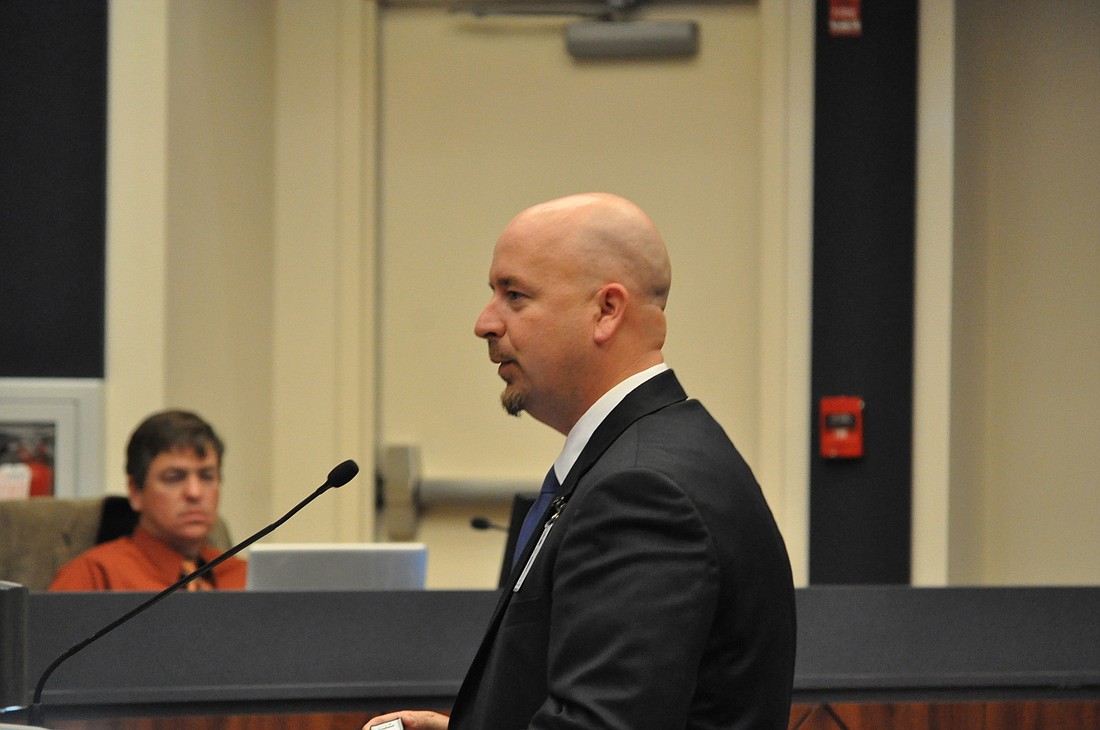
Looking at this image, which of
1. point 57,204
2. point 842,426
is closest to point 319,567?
point 57,204

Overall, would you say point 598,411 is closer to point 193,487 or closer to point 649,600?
point 649,600

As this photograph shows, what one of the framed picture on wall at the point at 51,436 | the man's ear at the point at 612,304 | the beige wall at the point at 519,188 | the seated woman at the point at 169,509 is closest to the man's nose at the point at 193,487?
the seated woman at the point at 169,509

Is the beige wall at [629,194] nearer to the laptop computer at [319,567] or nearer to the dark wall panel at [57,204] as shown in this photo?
the dark wall panel at [57,204]

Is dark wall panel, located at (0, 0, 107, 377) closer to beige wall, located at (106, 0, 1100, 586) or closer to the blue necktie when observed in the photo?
beige wall, located at (106, 0, 1100, 586)

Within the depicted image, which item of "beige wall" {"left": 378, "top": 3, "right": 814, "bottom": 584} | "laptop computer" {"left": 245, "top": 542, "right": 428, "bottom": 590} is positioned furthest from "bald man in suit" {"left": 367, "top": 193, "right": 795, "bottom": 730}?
"beige wall" {"left": 378, "top": 3, "right": 814, "bottom": 584}

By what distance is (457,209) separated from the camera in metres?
4.46

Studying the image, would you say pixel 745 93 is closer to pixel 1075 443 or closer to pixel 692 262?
pixel 692 262

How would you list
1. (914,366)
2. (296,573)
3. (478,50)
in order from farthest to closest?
(478,50), (914,366), (296,573)

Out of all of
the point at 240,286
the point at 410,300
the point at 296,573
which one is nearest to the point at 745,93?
the point at 410,300

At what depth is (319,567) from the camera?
2.32 metres

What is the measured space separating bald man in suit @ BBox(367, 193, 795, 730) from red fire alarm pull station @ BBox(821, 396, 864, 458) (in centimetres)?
293

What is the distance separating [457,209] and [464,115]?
0.33 m

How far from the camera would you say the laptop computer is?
2.30 metres

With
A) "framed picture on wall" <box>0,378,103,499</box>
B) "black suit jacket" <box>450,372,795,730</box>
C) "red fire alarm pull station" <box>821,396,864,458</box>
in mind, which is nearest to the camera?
"black suit jacket" <box>450,372,795,730</box>
